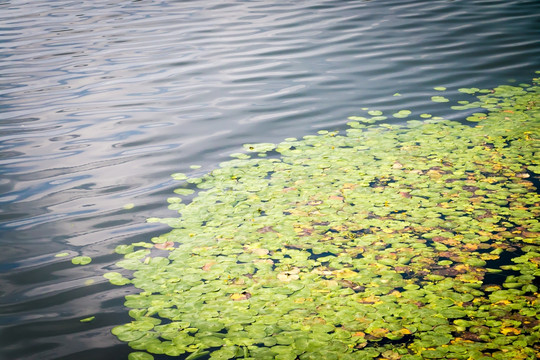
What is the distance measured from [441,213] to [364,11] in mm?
7744

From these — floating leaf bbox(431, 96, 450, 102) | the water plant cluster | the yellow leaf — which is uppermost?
floating leaf bbox(431, 96, 450, 102)

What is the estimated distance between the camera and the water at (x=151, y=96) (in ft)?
A: 10.7

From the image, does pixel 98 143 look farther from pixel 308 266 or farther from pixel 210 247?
pixel 308 266

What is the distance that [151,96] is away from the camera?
6.55 metres

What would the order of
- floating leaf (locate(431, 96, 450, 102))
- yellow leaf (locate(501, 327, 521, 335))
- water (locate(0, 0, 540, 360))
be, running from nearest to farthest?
yellow leaf (locate(501, 327, 521, 335)) < water (locate(0, 0, 540, 360)) < floating leaf (locate(431, 96, 450, 102))

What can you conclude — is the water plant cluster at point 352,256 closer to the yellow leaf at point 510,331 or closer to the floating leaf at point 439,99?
the yellow leaf at point 510,331

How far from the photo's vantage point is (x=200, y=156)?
489 cm

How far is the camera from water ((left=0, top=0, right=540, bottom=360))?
3.28 meters

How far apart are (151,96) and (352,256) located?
4.26m

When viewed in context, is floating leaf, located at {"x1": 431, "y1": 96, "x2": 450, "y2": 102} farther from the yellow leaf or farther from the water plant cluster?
the yellow leaf

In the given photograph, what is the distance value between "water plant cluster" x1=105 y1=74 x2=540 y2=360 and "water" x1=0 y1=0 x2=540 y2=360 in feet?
1.13

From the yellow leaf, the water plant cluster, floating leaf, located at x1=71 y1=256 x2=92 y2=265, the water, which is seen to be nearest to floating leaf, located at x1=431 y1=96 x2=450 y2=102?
the water

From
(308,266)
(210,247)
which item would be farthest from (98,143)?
(308,266)

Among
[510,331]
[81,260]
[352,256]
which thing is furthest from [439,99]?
[81,260]
